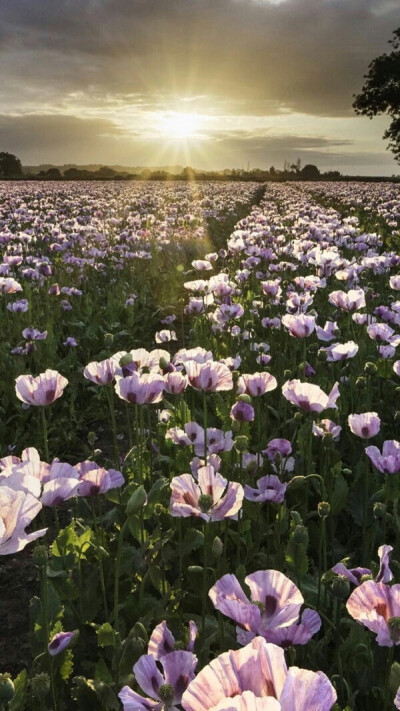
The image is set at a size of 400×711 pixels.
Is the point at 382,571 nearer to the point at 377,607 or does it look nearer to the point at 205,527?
the point at 377,607

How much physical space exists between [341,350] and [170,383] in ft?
3.09

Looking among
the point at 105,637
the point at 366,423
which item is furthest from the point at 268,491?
the point at 105,637

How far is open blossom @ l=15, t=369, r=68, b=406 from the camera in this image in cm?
225

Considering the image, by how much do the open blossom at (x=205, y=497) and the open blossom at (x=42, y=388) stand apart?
698 millimetres

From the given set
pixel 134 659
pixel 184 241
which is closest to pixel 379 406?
pixel 134 659

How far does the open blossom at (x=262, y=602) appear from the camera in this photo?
1209 millimetres

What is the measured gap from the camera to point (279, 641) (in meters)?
1.38

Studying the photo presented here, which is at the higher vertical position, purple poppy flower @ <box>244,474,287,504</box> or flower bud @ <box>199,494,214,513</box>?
flower bud @ <box>199,494,214,513</box>

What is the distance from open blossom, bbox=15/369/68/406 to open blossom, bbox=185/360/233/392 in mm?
437

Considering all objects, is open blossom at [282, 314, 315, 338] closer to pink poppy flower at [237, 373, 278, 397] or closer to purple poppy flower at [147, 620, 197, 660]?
pink poppy flower at [237, 373, 278, 397]

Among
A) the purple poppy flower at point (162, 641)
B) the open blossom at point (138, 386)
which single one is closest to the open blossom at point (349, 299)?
the open blossom at point (138, 386)

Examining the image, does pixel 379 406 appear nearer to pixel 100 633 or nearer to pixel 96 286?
pixel 100 633

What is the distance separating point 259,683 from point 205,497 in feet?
2.83

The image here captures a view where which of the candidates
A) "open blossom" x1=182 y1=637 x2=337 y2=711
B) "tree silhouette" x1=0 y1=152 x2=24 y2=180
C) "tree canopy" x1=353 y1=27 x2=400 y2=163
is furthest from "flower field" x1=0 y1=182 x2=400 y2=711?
"tree silhouette" x1=0 y1=152 x2=24 y2=180
